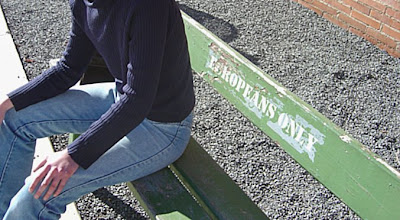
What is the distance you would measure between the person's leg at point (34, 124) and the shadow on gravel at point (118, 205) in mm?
765

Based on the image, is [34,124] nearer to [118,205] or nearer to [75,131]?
[75,131]

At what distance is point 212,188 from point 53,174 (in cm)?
67

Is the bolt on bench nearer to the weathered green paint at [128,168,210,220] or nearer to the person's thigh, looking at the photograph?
the weathered green paint at [128,168,210,220]

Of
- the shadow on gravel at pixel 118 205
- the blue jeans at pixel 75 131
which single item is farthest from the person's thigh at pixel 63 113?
the shadow on gravel at pixel 118 205

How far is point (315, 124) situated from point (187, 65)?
0.57 metres

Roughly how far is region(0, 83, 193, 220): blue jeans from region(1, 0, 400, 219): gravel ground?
0.78m

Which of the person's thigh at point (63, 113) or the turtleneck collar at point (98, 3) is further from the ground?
the turtleneck collar at point (98, 3)

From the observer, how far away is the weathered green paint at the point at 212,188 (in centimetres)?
196

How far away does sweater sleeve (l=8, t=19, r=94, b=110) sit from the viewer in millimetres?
2143

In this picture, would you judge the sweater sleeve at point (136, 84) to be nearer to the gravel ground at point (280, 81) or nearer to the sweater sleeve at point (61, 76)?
the sweater sleeve at point (61, 76)

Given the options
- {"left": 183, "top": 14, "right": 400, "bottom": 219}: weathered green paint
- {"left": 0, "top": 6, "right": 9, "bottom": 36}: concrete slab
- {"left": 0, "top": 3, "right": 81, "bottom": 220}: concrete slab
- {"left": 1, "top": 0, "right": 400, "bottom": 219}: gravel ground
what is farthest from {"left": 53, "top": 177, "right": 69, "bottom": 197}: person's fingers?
{"left": 0, "top": 6, "right": 9, "bottom": 36}: concrete slab

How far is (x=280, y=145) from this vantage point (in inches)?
82.7

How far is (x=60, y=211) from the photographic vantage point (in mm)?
1881

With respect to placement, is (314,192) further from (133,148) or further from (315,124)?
(133,148)
